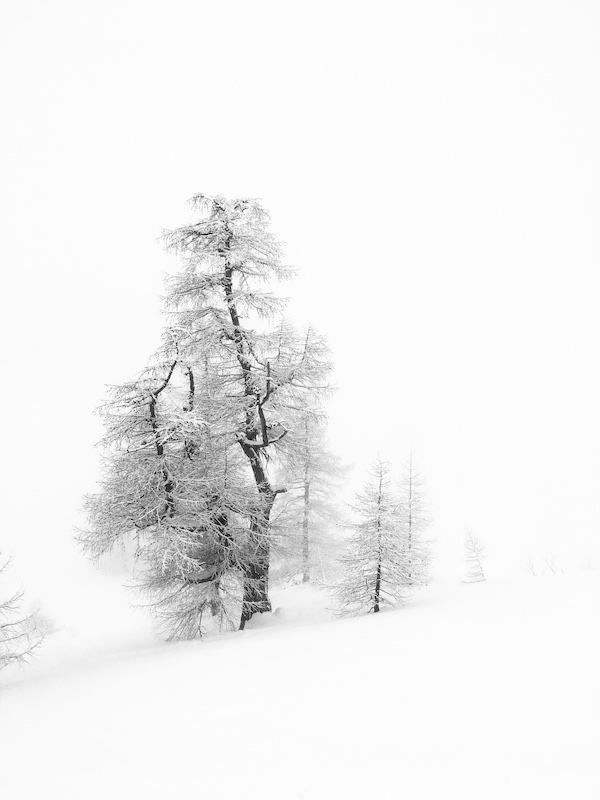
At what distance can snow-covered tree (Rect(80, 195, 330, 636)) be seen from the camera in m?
10.5

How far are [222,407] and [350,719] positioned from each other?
819cm

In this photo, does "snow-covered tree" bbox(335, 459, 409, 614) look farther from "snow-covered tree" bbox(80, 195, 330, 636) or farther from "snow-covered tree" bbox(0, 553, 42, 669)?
"snow-covered tree" bbox(0, 553, 42, 669)

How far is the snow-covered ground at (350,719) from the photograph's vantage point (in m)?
3.52

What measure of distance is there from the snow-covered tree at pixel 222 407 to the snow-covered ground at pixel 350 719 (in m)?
3.44

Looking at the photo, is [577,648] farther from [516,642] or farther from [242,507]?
[242,507]

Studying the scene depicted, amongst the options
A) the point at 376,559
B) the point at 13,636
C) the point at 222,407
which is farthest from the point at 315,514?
the point at 13,636

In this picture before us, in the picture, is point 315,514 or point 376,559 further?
point 315,514

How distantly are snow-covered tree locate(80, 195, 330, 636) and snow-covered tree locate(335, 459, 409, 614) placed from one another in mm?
2317

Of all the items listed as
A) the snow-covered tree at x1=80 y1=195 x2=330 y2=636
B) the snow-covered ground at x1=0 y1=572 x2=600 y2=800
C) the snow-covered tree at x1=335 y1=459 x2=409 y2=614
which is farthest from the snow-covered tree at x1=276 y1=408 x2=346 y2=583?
the snow-covered ground at x1=0 y1=572 x2=600 y2=800

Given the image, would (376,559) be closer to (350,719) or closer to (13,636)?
(350,719)

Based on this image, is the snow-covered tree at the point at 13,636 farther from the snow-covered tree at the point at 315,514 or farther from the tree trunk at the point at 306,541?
the tree trunk at the point at 306,541

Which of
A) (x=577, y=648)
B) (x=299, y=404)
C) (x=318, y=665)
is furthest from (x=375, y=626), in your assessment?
(x=299, y=404)

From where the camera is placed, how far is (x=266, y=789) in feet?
11.7

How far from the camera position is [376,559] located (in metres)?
11.2
